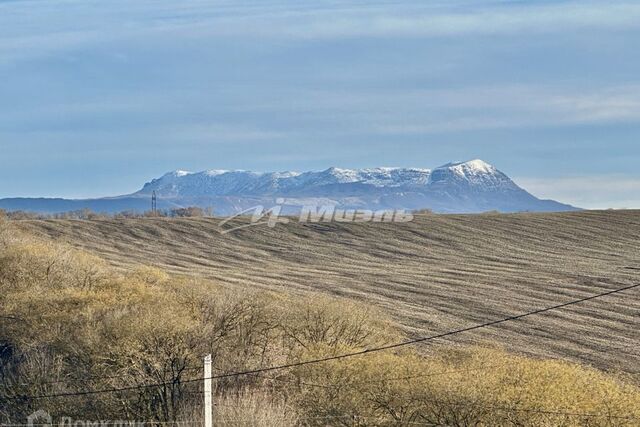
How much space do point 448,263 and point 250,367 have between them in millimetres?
55024

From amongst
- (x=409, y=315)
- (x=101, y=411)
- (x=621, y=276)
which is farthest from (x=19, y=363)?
(x=621, y=276)

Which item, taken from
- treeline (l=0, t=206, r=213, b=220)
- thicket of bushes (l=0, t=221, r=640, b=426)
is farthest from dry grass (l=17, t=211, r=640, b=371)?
treeline (l=0, t=206, r=213, b=220)

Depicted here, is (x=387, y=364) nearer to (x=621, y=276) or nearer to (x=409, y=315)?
(x=409, y=315)

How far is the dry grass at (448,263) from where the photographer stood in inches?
2688

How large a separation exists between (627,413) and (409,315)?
4081 cm

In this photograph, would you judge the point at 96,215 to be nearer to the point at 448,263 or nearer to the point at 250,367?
the point at 448,263

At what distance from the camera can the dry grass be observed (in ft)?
224

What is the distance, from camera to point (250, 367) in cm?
5156

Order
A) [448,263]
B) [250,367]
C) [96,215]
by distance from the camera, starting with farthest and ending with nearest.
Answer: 1. [96,215]
2. [448,263]
3. [250,367]

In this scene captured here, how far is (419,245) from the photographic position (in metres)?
116

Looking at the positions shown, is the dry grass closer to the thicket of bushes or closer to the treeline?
the thicket of bushes

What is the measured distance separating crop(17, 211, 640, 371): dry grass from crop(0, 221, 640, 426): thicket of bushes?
13.1m

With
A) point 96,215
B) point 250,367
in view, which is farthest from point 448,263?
point 96,215

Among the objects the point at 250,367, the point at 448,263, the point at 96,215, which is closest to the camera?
the point at 250,367
